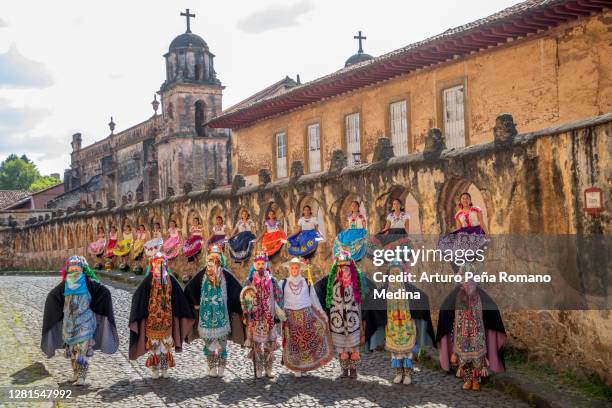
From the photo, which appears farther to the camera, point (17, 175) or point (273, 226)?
point (17, 175)

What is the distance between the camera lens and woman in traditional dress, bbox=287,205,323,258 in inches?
594

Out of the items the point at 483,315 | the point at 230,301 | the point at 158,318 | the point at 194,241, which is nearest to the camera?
the point at 483,315

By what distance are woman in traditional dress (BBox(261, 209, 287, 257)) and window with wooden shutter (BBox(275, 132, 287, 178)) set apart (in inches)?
348

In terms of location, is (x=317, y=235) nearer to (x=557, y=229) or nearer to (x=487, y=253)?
(x=487, y=253)

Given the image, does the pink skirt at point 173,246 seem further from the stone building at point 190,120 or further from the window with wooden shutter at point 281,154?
the stone building at point 190,120

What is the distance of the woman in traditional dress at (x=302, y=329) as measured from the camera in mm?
10203

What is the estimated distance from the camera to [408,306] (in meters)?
9.84

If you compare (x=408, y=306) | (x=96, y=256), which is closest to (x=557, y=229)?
(x=408, y=306)

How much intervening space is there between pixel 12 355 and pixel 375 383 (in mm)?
5650

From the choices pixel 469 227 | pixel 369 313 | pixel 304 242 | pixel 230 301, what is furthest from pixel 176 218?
pixel 469 227

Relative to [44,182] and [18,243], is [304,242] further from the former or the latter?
[44,182]

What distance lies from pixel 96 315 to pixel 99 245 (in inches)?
852

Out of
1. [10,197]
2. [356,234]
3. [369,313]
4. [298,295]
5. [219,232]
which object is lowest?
[369,313]

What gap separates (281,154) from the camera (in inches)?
1018
